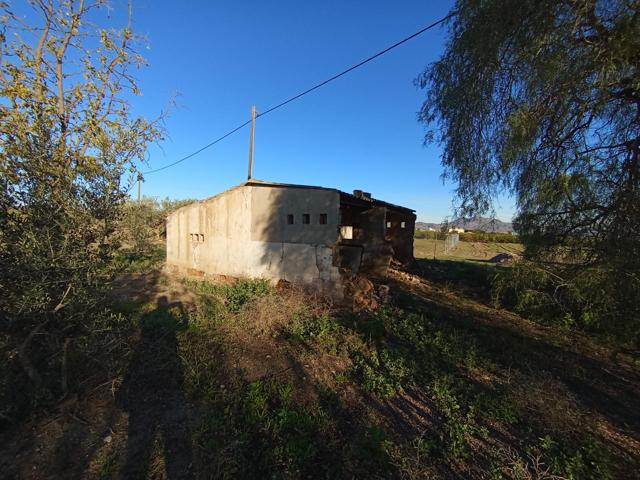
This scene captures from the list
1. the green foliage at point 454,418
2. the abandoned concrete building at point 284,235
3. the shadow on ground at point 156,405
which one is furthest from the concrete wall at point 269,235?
the green foliage at point 454,418

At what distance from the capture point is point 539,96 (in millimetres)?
4664

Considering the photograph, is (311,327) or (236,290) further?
(236,290)

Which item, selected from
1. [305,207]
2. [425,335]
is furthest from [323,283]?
[425,335]

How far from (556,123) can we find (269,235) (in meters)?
7.84

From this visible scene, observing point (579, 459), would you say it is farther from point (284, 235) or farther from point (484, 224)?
point (284, 235)

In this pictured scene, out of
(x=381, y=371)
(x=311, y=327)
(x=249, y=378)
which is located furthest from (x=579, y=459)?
(x=311, y=327)

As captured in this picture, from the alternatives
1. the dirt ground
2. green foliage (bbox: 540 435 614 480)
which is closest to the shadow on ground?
the dirt ground

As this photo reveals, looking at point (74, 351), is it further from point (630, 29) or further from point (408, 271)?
point (408, 271)

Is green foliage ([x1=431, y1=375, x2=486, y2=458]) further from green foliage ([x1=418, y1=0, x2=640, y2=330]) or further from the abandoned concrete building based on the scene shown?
the abandoned concrete building

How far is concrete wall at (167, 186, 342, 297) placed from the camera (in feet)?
30.8

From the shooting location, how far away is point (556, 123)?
16.0ft

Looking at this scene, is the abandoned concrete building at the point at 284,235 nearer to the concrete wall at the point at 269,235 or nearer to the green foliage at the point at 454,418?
the concrete wall at the point at 269,235

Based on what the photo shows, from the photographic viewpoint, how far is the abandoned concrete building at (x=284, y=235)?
9.40 m

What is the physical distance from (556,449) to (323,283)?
6.47 m
